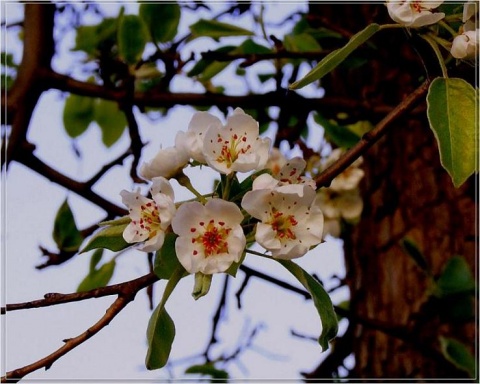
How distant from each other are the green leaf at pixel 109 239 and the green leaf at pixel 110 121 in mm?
1111

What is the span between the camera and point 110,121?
1915mm

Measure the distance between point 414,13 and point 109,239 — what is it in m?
0.46

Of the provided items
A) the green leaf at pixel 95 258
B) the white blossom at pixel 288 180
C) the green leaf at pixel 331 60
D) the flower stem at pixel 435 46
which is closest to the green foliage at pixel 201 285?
the white blossom at pixel 288 180

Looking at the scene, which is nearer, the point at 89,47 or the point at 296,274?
the point at 296,274

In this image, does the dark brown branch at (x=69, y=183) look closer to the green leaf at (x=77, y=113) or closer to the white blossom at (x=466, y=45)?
the green leaf at (x=77, y=113)

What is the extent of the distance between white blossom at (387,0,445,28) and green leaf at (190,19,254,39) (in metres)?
0.67

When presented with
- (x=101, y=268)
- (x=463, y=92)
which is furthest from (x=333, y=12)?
(x=463, y=92)

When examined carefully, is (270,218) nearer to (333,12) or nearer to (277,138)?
(277,138)

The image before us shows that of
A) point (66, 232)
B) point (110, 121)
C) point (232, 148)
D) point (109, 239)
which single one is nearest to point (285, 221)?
point (232, 148)

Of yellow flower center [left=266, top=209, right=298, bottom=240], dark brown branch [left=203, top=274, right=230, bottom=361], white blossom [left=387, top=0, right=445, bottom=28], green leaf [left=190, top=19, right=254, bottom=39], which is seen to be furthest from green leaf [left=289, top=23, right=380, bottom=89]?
dark brown branch [left=203, top=274, right=230, bottom=361]

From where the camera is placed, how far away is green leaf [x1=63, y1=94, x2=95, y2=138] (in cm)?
192

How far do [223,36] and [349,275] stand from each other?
80 centimetres

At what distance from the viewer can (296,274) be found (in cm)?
80

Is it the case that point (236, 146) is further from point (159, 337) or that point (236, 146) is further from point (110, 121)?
point (110, 121)
